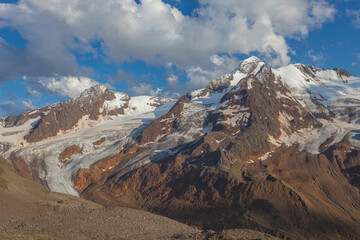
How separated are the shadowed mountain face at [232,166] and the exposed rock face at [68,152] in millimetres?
541

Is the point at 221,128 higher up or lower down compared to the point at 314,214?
higher up

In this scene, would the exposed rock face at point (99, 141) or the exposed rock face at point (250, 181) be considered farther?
the exposed rock face at point (99, 141)

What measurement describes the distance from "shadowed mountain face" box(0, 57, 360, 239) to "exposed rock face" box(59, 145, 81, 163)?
541 millimetres

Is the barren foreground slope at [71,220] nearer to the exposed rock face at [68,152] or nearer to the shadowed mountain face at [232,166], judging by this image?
the shadowed mountain face at [232,166]

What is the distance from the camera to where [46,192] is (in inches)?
2470

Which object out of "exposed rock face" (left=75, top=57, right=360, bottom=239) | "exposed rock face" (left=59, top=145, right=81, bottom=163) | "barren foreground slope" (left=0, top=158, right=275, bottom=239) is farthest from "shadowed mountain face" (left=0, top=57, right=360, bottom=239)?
"barren foreground slope" (left=0, top=158, right=275, bottom=239)

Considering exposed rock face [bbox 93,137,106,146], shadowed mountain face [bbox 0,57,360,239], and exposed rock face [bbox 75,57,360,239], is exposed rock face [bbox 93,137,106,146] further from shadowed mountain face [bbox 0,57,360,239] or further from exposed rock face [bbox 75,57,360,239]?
exposed rock face [bbox 75,57,360,239]

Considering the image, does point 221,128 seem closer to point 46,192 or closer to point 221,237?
point 46,192

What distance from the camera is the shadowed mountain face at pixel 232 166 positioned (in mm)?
81812

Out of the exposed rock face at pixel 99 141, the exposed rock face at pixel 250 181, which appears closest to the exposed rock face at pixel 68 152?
the exposed rock face at pixel 99 141

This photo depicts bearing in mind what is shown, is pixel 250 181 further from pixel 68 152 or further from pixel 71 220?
pixel 68 152

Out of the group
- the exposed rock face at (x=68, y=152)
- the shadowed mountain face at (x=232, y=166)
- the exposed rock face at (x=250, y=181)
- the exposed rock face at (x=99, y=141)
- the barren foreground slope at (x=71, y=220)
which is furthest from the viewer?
the exposed rock face at (x=99, y=141)

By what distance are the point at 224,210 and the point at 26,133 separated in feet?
523

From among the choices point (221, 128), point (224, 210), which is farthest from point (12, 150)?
point (224, 210)
